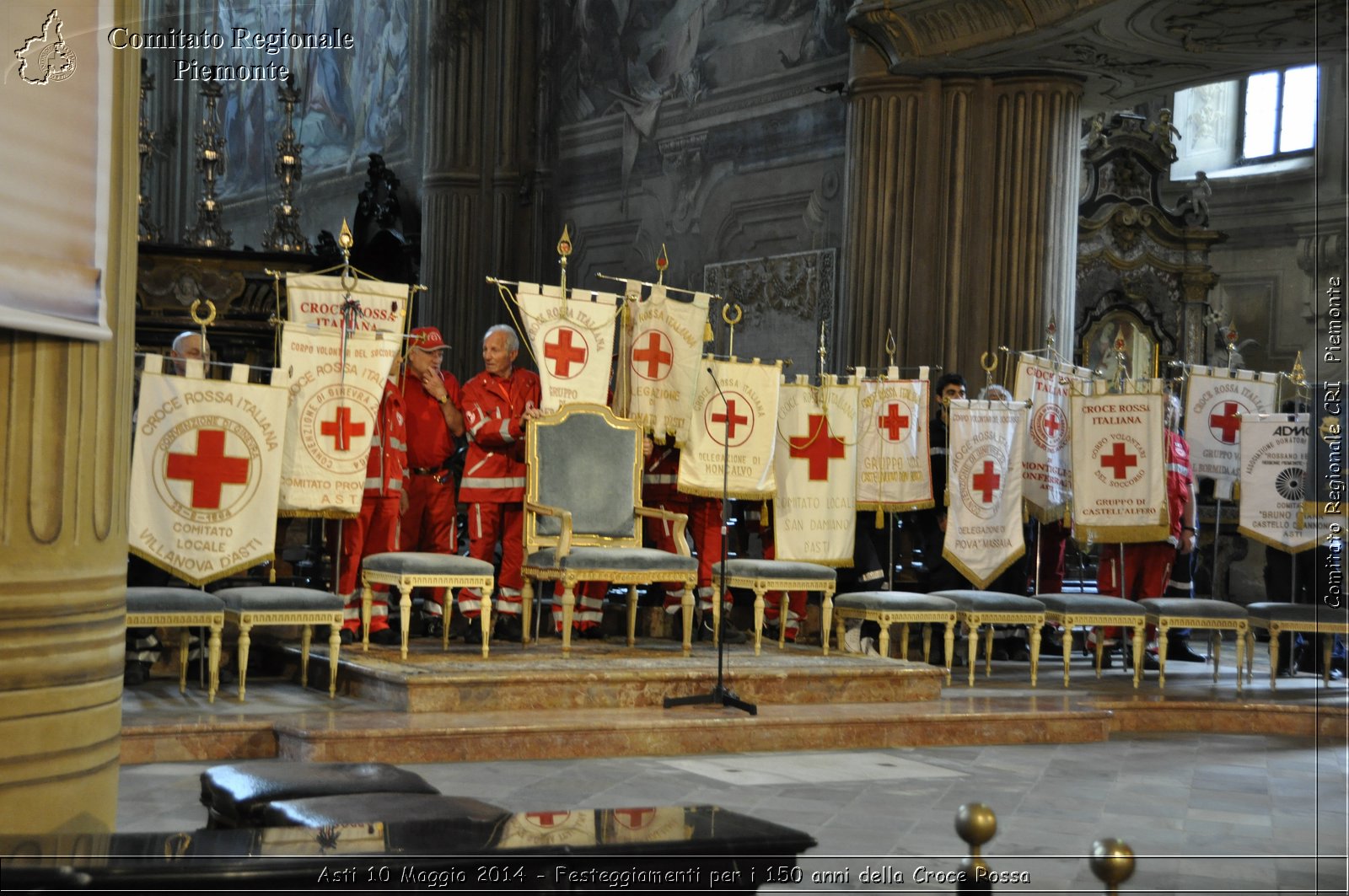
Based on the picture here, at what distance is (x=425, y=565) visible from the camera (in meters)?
7.29

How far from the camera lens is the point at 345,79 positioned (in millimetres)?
19250

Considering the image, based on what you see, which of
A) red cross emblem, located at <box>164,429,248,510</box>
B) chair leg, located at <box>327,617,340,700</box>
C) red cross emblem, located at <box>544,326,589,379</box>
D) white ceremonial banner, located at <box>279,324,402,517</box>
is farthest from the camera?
red cross emblem, located at <box>544,326,589,379</box>

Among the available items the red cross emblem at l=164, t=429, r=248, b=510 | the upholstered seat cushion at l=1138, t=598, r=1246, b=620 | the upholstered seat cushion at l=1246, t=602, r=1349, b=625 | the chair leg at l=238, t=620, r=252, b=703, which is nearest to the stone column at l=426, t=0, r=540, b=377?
the upholstered seat cushion at l=1138, t=598, r=1246, b=620

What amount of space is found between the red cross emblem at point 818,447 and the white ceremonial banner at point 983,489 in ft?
2.31

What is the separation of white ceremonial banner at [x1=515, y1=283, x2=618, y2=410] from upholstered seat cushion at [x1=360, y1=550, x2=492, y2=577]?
122cm

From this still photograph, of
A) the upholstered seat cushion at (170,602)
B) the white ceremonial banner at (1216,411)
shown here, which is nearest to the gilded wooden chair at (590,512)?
the upholstered seat cushion at (170,602)

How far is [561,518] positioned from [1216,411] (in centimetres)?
492

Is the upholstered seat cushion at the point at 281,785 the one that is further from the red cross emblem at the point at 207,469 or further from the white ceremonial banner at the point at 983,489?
the white ceremonial banner at the point at 983,489

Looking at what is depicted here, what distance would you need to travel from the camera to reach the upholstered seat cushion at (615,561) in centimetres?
766

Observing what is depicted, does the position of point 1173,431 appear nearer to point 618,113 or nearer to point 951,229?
point 951,229

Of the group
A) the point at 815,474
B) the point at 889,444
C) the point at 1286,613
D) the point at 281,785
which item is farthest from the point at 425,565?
the point at 1286,613

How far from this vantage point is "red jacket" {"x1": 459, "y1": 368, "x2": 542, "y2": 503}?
27.0 feet

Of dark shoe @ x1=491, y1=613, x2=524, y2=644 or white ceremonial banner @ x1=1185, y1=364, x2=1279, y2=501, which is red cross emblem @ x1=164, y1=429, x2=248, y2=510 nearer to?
dark shoe @ x1=491, y1=613, x2=524, y2=644

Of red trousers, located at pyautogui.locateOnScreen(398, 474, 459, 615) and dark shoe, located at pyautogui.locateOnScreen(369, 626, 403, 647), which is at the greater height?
red trousers, located at pyautogui.locateOnScreen(398, 474, 459, 615)
